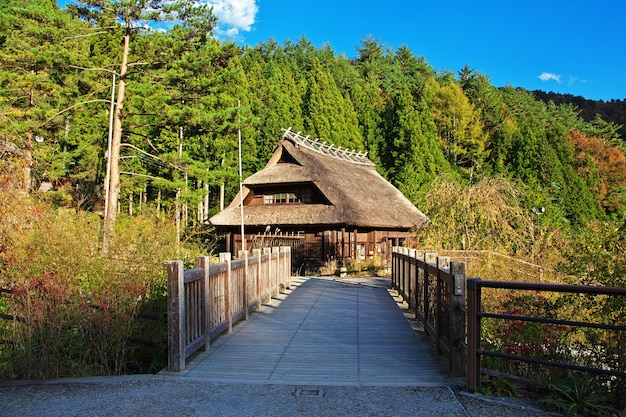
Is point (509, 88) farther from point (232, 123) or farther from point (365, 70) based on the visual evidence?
point (232, 123)

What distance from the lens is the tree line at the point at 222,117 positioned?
67.2ft

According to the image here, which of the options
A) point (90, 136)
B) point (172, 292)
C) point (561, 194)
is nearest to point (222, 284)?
point (172, 292)

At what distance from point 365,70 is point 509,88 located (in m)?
16.4

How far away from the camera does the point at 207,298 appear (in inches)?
265

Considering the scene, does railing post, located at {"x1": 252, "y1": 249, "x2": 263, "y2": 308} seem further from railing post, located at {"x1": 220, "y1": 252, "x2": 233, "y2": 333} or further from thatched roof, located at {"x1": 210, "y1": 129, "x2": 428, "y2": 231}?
thatched roof, located at {"x1": 210, "y1": 129, "x2": 428, "y2": 231}

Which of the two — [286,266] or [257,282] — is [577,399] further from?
[286,266]

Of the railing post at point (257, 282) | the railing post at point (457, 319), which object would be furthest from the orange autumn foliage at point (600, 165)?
the railing post at point (457, 319)

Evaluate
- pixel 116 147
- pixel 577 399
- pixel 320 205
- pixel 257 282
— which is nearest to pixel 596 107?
pixel 320 205

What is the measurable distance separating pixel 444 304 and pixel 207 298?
9.60 ft

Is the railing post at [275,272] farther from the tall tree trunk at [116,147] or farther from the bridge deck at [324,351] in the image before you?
the tall tree trunk at [116,147]

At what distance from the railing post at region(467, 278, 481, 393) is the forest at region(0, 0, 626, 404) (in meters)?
2.64

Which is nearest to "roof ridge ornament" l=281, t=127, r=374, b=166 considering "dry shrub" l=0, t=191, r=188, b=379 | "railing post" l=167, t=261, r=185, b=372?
"dry shrub" l=0, t=191, r=188, b=379

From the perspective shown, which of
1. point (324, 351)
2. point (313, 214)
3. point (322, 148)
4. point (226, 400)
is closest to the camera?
point (226, 400)

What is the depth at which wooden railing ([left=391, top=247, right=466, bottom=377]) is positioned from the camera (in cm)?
546
